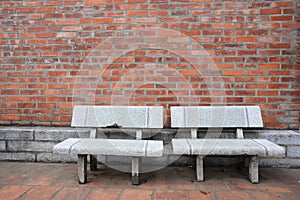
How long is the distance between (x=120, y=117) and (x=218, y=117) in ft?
3.88

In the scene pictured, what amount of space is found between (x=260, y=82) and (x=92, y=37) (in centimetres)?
221

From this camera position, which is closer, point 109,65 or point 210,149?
point 210,149

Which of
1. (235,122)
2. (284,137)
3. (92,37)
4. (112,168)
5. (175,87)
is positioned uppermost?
(92,37)

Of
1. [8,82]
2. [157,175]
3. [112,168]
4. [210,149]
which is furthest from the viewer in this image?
[8,82]

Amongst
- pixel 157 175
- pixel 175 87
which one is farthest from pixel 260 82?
pixel 157 175

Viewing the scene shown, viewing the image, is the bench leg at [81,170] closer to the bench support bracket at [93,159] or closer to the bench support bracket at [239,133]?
the bench support bracket at [93,159]

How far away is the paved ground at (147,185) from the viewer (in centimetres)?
226

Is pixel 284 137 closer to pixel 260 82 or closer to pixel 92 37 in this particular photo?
pixel 260 82

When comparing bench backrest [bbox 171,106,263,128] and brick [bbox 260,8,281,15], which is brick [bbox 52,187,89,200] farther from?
brick [bbox 260,8,281,15]

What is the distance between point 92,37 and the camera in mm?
3152

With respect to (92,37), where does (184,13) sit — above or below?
above

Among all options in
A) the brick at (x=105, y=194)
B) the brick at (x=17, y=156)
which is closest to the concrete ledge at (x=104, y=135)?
the brick at (x=17, y=156)

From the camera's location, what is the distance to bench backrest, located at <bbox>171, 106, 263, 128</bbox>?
2.87 meters

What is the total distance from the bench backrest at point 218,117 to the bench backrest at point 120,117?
→ 9.2 inches
